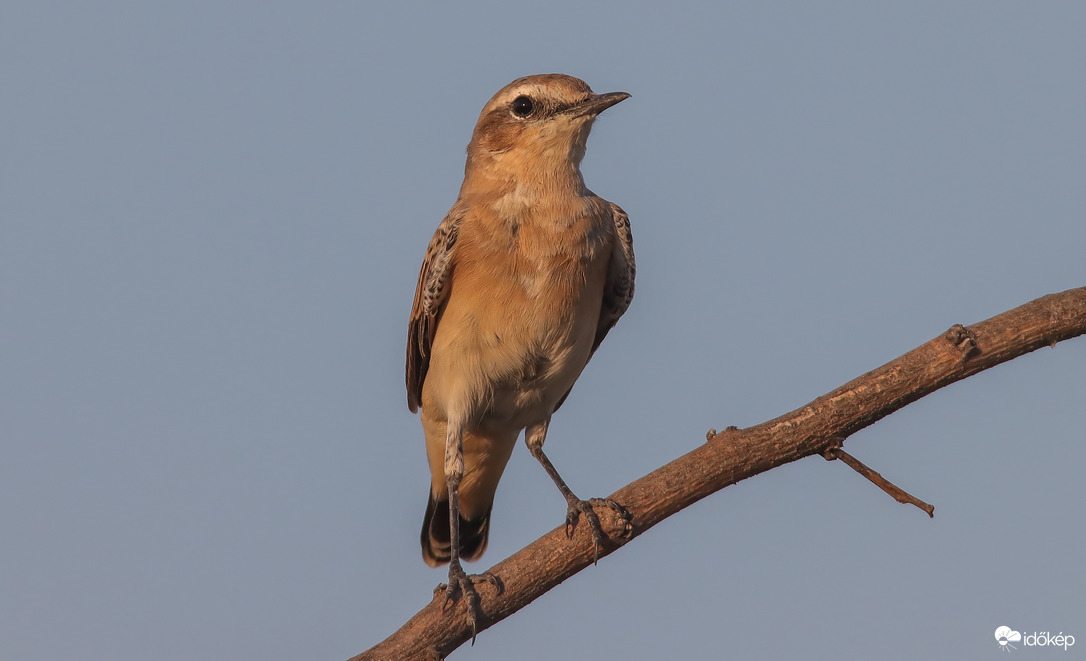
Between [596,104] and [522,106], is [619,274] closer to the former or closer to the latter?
[596,104]

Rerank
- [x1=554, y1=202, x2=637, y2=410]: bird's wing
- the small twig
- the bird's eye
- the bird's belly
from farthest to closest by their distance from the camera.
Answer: [x1=554, y1=202, x2=637, y2=410]: bird's wing, the bird's eye, the bird's belly, the small twig

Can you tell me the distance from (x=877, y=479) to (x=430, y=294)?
4669 mm

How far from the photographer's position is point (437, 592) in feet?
28.0

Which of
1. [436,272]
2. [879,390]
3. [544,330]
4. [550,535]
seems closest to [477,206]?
[436,272]

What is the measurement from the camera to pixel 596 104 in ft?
32.8

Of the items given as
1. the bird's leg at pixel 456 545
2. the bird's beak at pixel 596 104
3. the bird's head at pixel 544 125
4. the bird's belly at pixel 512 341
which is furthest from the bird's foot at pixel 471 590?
the bird's beak at pixel 596 104

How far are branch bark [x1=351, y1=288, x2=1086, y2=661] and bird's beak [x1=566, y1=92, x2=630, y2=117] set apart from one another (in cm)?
344

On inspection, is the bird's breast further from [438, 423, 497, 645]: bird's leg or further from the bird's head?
the bird's head

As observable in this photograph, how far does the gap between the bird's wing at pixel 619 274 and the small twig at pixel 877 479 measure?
3.47 m

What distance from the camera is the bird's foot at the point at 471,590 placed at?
8250 millimetres

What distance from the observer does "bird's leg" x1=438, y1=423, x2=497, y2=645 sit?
326 inches

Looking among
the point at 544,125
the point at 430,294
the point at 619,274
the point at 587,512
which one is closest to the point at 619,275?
the point at 619,274

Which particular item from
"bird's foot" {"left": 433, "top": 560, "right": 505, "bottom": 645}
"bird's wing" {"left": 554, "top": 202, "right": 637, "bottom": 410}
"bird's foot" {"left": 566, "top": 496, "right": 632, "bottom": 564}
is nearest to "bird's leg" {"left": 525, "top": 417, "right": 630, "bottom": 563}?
"bird's foot" {"left": 566, "top": 496, "right": 632, "bottom": 564}

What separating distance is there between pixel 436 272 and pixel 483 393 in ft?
4.09
